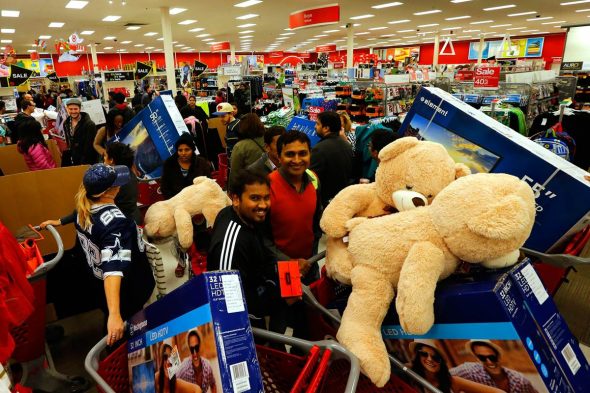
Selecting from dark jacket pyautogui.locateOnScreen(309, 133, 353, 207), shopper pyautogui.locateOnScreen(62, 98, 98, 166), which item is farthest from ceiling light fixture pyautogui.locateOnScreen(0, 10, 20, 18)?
dark jacket pyautogui.locateOnScreen(309, 133, 353, 207)

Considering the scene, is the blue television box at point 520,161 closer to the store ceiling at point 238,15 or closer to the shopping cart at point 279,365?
the shopping cart at point 279,365

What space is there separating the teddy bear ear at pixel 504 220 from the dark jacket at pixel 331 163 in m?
2.17

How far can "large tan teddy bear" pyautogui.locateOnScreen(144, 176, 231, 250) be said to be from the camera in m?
2.75

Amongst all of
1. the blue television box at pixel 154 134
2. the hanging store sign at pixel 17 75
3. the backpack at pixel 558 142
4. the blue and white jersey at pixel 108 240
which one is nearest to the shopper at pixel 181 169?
the blue television box at pixel 154 134

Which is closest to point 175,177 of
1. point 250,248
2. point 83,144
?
point 250,248

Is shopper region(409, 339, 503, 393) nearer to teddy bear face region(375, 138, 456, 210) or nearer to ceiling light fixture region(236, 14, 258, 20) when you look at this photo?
teddy bear face region(375, 138, 456, 210)

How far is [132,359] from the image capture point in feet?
4.84

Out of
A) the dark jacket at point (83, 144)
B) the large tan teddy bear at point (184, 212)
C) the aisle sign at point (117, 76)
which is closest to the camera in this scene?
the large tan teddy bear at point (184, 212)

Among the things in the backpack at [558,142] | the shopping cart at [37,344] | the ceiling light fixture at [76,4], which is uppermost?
the ceiling light fixture at [76,4]

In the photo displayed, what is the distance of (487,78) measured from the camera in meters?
7.32

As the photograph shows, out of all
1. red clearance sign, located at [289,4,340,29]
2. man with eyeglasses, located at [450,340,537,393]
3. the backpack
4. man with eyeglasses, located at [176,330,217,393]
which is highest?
red clearance sign, located at [289,4,340,29]

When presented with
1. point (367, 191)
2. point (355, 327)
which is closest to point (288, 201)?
point (367, 191)

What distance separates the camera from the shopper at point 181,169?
135 inches

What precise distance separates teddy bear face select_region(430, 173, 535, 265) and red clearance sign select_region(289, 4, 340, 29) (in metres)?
9.89
